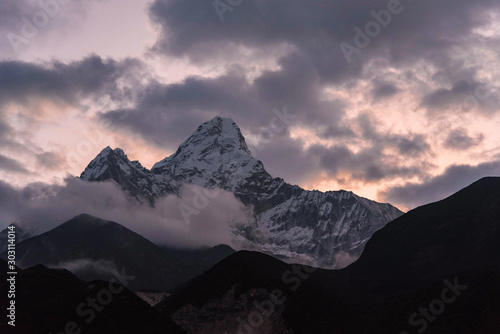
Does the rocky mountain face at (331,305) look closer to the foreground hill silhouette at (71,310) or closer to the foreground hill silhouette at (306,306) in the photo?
the foreground hill silhouette at (306,306)

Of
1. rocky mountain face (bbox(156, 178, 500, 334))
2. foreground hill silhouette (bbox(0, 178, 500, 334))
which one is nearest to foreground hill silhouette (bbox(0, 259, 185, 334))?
Answer: foreground hill silhouette (bbox(0, 178, 500, 334))

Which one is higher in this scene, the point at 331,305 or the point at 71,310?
the point at 71,310

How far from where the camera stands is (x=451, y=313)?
136m

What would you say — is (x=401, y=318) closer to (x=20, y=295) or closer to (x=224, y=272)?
(x=224, y=272)

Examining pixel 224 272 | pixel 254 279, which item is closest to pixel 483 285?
pixel 254 279

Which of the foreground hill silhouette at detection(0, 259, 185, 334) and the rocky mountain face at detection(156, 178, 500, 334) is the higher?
the foreground hill silhouette at detection(0, 259, 185, 334)

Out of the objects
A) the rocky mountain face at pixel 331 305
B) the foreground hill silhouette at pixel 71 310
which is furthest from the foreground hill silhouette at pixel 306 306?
the foreground hill silhouette at pixel 71 310

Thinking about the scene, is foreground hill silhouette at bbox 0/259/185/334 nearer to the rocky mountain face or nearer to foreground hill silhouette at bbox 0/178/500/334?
foreground hill silhouette at bbox 0/178/500/334

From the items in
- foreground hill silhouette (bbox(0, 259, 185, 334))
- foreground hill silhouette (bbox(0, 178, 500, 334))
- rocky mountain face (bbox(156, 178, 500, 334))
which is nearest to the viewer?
foreground hill silhouette (bbox(0, 259, 185, 334))

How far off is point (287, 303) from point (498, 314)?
60942mm

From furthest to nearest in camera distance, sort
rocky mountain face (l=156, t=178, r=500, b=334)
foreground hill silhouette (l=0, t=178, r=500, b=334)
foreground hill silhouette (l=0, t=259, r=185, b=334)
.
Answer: rocky mountain face (l=156, t=178, r=500, b=334) → foreground hill silhouette (l=0, t=178, r=500, b=334) → foreground hill silhouette (l=0, t=259, r=185, b=334)

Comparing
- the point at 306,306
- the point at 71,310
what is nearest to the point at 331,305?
the point at 306,306

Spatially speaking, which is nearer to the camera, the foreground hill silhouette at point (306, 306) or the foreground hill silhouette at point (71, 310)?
the foreground hill silhouette at point (71, 310)

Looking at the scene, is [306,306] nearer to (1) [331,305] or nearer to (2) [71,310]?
(1) [331,305]
